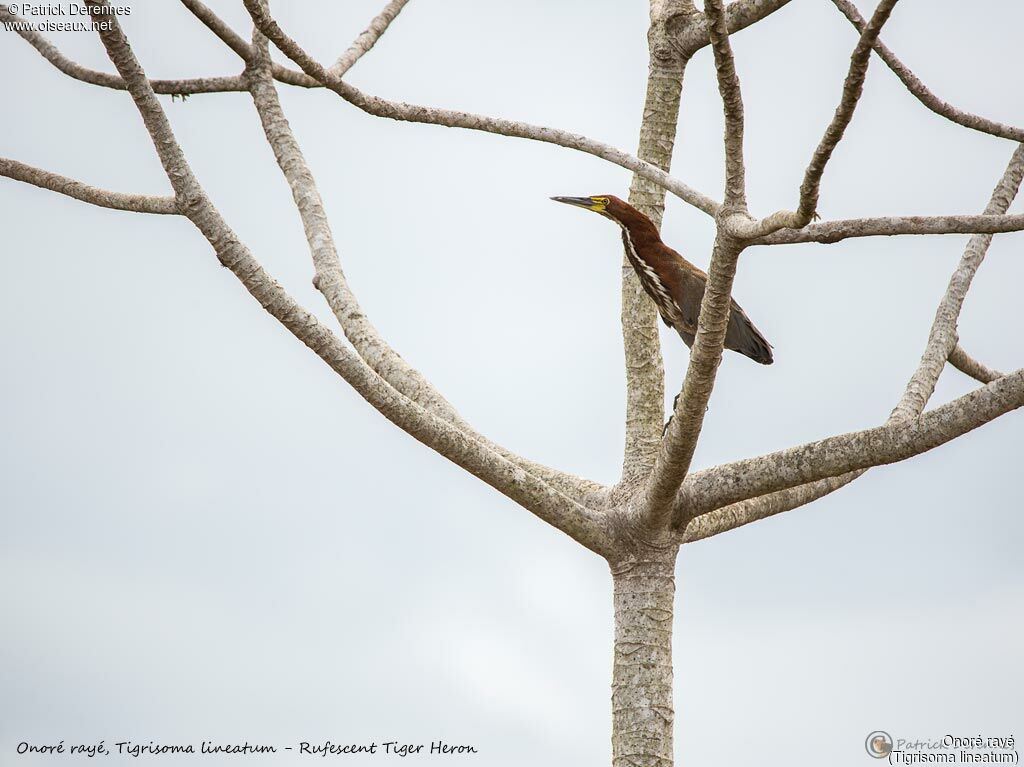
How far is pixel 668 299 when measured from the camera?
205 inches

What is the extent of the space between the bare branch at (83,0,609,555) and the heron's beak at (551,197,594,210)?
1.56m

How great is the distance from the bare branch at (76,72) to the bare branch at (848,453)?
2.87 m

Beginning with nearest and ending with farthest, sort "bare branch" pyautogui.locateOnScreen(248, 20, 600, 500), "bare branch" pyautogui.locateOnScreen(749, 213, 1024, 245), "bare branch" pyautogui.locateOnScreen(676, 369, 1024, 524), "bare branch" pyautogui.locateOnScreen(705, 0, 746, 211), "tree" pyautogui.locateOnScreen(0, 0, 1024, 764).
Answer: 1. "bare branch" pyautogui.locateOnScreen(705, 0, 746, 211)
2. "bare branch" pyautogui.locateOnScreen(749, 213, 1024, 245)
3. "tree" pyautogui.locateOnScreen(0, 0, 1024, 764)
4. "bare branch" pyautogui.locateOnScreen(676, 369, 1024, 524)
5. "bare branch" pyautogui.locateOnScreen(248, 20, 600, 500)

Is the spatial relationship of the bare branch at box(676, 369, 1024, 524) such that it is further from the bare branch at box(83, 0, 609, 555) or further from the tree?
the bare branch at box(83, 0, 609, 555)

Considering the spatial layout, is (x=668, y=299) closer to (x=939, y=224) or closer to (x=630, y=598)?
(x=630, y=598)

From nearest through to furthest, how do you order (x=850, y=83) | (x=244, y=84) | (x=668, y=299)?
(x=850, y=83) → (x=668, y=299) → (x=244, y=84)

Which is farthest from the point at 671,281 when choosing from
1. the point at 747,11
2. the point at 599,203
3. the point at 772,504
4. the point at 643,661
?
the point at 643,661

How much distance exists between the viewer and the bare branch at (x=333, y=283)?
5.02m

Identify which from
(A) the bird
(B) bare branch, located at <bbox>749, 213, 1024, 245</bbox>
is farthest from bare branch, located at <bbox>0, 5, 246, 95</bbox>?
(B) bare branch, located at <bbox>749, 213, 1024, 245</bbox>

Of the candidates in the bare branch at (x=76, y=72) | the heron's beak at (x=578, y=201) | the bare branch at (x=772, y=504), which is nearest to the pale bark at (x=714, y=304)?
the bare branch at (x=772, y=504)

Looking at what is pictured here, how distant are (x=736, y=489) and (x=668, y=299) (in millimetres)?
1114

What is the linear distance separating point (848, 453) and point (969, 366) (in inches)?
78.7

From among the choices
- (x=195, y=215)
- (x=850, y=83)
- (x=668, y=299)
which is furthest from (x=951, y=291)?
(x=195, y=215)

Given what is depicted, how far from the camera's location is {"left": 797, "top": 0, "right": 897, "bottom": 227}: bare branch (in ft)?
9.08
